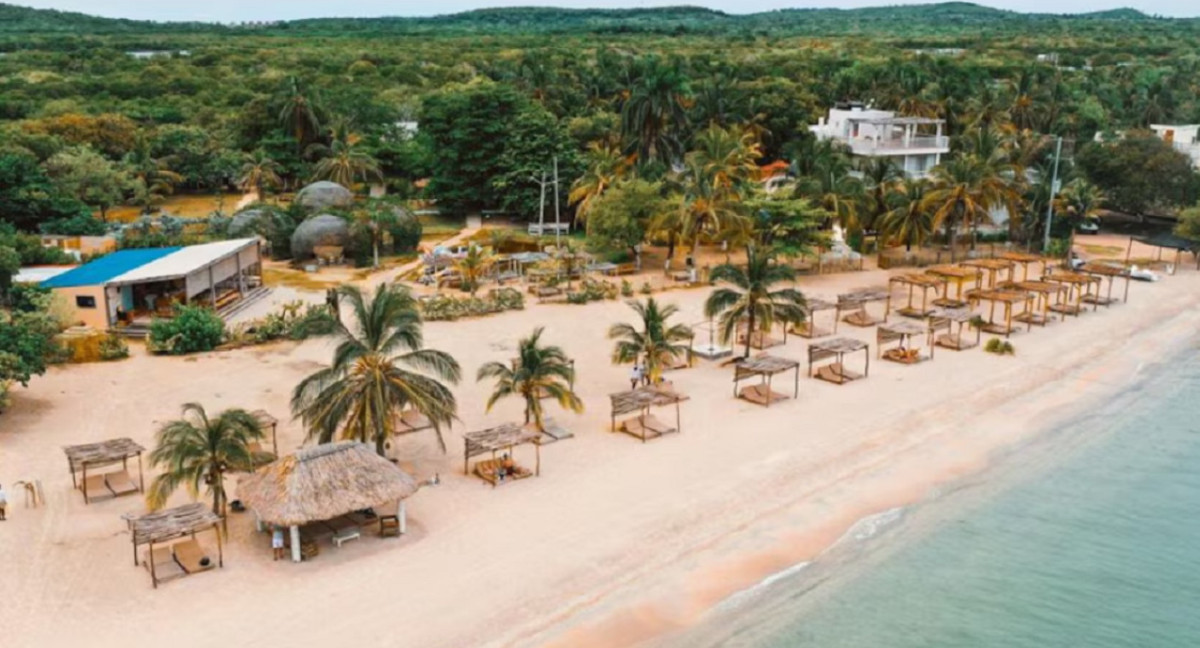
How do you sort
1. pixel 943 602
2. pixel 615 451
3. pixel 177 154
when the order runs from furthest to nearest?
pixel 177 154 → pixel 615 451 → pixel 943 602

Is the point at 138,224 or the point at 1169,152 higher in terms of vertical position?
the point at 1169,152

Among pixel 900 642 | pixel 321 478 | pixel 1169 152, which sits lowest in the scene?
pixel 900 642

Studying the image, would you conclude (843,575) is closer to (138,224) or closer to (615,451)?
(615,451)

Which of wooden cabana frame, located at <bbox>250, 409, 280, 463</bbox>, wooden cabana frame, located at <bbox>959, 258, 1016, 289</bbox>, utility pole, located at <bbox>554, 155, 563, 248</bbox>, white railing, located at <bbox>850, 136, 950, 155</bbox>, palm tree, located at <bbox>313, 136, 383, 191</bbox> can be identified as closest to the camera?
wooden cabana frame, located at <bbox>250, 409, 280, 463</bbox>

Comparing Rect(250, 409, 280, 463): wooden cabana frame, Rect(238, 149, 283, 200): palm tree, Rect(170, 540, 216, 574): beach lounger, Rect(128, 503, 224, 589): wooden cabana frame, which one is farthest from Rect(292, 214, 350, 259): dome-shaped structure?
Rect(128, 503, 224, 589): wooden cabana frame

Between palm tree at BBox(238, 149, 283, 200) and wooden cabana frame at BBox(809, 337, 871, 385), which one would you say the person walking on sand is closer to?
wooden cabana frame at BBox(809, 337, 871, 385)

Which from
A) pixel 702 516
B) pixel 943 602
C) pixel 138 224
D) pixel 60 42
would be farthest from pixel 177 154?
pixel 60 42
